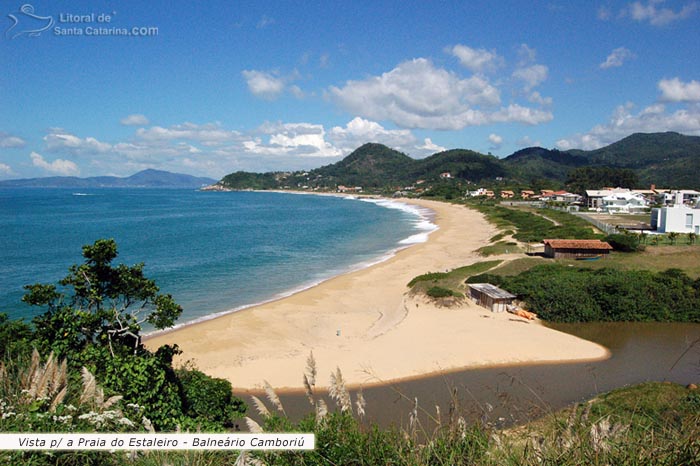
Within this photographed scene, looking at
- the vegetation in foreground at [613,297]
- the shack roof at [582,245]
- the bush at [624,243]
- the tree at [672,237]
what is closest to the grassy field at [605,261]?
the tree at [672,237]

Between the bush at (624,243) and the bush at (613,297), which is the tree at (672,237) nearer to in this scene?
the bush at (624,243)

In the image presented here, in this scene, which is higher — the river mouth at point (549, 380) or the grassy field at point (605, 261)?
the grassy field at point (605, 261)

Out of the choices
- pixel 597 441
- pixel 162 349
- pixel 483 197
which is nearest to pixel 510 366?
pixel 162 349

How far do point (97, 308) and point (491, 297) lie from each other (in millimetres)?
18816

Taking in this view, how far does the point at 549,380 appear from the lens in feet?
50.6

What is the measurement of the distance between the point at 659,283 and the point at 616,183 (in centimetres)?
9168

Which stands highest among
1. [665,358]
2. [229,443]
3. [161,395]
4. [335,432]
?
[229,443]

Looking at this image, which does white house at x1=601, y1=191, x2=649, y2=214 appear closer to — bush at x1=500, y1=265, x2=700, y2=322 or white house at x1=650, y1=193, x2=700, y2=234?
white house at x1=650, y1=193, x2=700, y2=234

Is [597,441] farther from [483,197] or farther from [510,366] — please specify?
[483,197]

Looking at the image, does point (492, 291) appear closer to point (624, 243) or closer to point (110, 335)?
point (624, 243)

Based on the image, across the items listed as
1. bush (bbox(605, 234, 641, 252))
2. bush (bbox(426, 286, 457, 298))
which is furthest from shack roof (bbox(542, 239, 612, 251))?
bush (bbox(426, 286, 457, 298))

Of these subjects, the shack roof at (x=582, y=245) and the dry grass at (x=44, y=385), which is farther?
the shack roof at (x=582, y=245)

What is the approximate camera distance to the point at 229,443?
3.66 m

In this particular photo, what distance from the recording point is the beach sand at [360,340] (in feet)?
53.7
